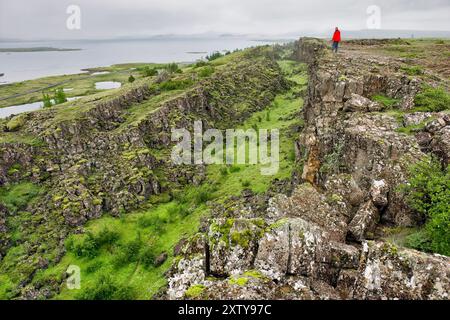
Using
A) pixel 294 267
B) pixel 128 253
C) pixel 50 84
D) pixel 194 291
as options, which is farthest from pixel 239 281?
pixel 50 84

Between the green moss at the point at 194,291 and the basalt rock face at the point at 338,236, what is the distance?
0.08m

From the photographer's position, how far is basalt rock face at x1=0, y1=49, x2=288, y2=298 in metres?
37.8

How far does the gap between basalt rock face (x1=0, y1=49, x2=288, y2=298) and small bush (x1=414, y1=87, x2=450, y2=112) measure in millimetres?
30086

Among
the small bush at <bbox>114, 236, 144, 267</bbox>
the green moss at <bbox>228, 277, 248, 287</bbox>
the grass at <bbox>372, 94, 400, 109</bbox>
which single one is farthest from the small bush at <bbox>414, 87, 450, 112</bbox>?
the small bush at <bbox>114, 236, 144, 267</bbox>

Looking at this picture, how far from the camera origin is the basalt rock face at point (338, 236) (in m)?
10.8

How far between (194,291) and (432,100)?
72.4 feet

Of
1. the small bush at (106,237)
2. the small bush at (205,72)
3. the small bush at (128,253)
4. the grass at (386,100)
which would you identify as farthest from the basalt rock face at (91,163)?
the grass at (386,100)

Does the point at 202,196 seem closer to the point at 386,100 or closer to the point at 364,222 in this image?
the point at 386,100

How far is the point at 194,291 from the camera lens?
1155 centimetres

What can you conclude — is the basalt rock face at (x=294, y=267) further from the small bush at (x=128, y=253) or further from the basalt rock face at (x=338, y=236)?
the small bush at (x=128, y=253)

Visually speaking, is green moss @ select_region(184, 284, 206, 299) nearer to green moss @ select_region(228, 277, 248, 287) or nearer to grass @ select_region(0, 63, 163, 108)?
green moss @ select_region(228, 277, 248, 287)

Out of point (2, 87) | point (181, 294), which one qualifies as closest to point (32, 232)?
point (181, 294)
